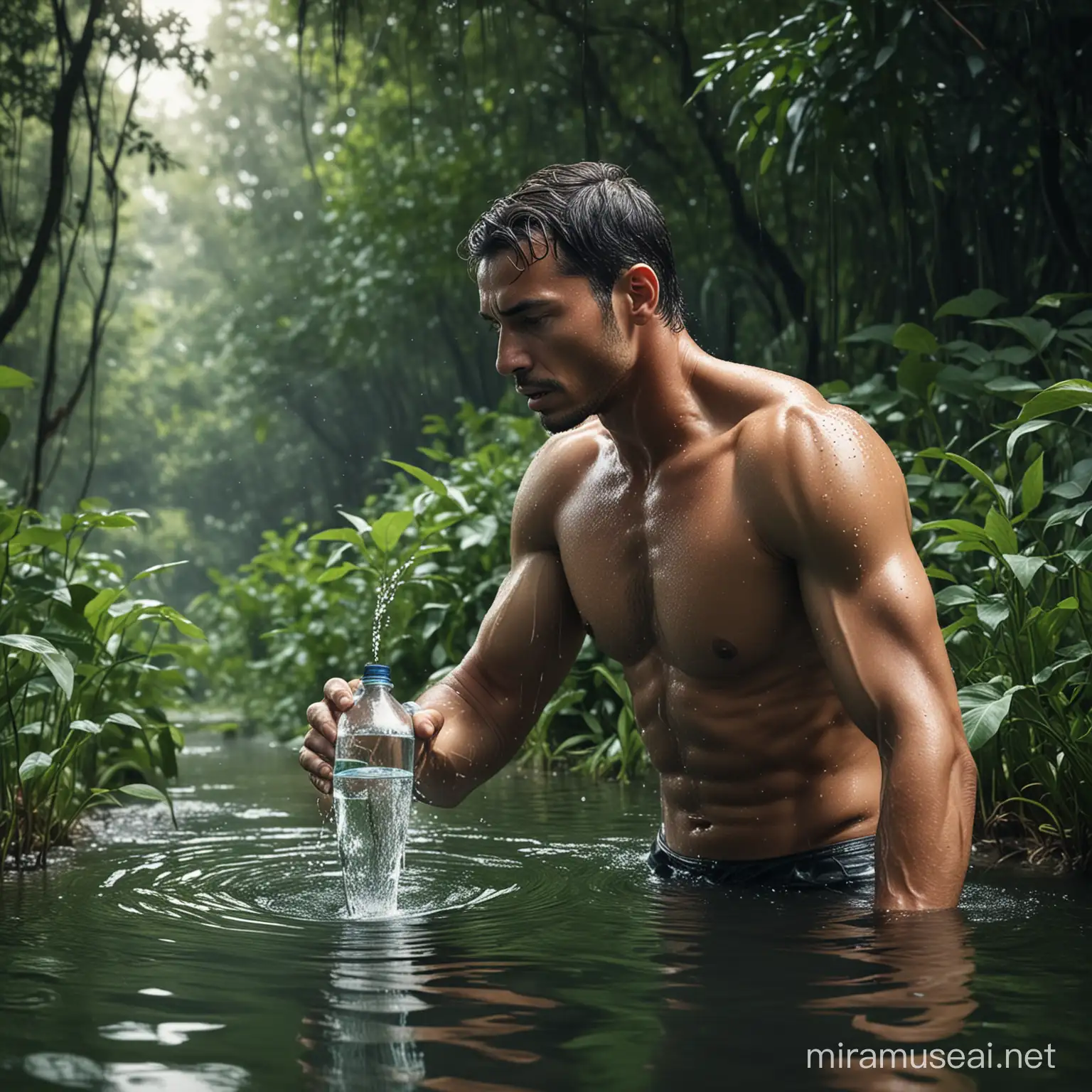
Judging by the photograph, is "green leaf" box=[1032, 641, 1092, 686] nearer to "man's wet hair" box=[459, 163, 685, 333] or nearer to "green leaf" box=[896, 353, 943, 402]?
"man's wet hair" box=[459, 163, 685, 333]

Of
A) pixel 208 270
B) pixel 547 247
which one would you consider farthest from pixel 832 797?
pixel 208 270

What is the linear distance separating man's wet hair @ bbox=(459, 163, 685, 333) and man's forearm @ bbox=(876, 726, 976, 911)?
84cm

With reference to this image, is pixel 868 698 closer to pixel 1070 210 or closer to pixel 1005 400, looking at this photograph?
pixel 1005 400

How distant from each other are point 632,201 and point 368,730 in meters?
0.98

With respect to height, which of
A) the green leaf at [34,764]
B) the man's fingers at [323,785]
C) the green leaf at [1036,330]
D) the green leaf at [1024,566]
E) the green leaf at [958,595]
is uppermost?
the green leaf at [1036,330]

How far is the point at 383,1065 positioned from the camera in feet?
5.01

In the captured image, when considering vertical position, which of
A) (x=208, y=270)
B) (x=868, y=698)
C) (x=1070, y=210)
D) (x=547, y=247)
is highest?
(x=208, y=270)

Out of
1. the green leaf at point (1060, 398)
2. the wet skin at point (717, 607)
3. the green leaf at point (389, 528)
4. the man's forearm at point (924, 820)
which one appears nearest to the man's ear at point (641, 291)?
the wet skin at point (717, 607)

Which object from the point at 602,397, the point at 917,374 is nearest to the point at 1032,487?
the point at 917,374

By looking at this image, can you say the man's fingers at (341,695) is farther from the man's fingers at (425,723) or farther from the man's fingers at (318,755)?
the man's fingers at (425,723)

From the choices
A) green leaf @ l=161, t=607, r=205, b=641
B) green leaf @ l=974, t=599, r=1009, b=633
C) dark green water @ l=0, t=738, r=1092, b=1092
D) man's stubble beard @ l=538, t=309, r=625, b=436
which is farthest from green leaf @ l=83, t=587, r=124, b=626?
green leaf @ l=974, t=599, r=1009, b=633

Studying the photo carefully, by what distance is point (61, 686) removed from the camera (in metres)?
2.85

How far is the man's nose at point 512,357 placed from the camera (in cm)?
238

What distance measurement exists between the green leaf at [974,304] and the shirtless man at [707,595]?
58.8 inches
